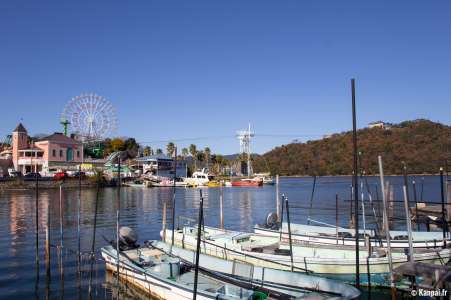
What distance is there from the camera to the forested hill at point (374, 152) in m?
104

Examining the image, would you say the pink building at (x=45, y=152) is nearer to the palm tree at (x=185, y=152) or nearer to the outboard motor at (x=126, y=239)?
the palm tree at (x=185, y=152)

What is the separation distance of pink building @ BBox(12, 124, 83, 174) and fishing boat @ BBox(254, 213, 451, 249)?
76.2 m

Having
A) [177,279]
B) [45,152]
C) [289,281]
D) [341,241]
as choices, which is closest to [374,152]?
[45,152]

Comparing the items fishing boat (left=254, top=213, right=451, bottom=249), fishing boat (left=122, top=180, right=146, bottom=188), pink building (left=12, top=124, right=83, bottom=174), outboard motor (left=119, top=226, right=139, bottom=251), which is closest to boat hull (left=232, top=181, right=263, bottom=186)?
fishing boat (left=122, top=180, right=146, bottom=188)

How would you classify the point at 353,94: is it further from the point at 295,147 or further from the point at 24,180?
the point at 295,147

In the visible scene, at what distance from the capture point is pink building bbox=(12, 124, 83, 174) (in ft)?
296

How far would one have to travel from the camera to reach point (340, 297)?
11086 millimetres

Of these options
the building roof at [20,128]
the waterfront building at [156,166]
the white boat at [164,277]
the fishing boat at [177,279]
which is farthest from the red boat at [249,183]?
the white boat at [164,277]

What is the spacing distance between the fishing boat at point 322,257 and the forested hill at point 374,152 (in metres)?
59.5

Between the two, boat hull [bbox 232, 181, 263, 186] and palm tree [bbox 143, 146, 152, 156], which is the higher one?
palm tree [bbox 143, 146, 152, 156]

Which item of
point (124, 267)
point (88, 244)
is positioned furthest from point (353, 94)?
point (88, 244)

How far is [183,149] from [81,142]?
2153 inches

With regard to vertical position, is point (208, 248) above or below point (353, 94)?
below

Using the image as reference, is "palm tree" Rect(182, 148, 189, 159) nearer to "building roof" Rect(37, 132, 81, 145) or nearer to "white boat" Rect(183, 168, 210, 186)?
"white boat" Rect(183, 168, 210, 186)
